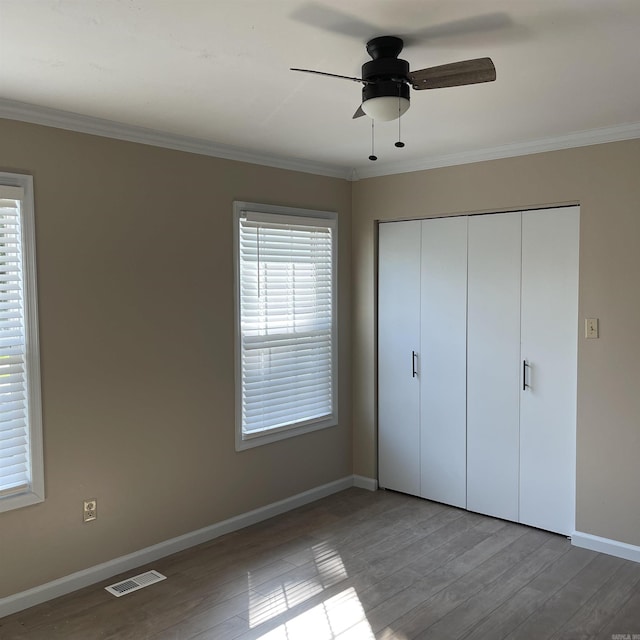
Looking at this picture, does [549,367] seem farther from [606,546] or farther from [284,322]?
[284,322]

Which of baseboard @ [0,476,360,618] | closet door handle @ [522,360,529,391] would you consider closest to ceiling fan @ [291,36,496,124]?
closet door handle @ [522,360,529,391]

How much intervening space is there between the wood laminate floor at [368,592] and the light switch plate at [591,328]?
131 centimetres

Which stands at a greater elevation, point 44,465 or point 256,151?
point 256,151

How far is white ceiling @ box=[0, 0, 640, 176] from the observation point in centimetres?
202

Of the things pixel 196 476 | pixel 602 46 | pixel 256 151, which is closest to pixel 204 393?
pixel 196 476

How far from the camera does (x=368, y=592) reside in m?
3.27

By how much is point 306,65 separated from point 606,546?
3189 mm

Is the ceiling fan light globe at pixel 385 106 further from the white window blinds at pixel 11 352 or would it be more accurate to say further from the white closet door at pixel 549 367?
the white closet door at pixel 549 367

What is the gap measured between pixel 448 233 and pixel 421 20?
2412mm

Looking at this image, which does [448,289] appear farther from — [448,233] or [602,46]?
[602,46]

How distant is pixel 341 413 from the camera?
4902 mm

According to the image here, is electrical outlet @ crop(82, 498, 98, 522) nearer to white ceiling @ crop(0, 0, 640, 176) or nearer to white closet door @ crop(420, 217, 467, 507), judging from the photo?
white ceiling @ crop(0, 0, 640, 176)

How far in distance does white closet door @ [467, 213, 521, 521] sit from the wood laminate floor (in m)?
0.26

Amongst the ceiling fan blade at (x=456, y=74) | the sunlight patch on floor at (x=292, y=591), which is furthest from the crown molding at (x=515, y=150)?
the sunlight patch on floor at (x=292, y=591)
